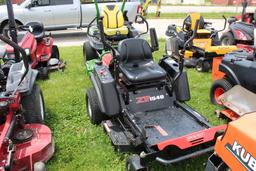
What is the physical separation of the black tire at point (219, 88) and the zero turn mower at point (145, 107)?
76 centimetres

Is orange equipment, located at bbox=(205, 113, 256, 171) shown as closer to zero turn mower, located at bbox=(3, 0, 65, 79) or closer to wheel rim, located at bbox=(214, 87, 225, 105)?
wheel rim, located at bbox=(214, 87, 225, 105)

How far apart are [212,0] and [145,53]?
92.2 ft

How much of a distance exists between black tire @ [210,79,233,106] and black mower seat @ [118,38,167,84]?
1.02 metres

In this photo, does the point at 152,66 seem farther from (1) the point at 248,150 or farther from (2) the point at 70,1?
(2) the point at 70,1

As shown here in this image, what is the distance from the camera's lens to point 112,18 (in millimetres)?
6906

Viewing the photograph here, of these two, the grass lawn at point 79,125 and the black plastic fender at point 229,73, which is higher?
the black plastic fender at point 229,73

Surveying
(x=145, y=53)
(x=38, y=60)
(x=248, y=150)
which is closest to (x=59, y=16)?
(x=38, y=60)

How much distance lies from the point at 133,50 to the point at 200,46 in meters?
2.90

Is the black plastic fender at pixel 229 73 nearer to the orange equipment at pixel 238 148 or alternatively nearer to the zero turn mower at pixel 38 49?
the orange equipment at pixel 238 148

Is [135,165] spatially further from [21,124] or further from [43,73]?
[43,73]

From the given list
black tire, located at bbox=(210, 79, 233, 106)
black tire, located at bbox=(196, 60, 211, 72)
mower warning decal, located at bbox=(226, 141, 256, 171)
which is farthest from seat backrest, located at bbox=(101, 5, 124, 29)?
mower warning decal, located at bbox=(226, 141, 256, 171)

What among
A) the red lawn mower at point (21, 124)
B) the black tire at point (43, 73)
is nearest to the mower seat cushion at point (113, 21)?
the black tire at point (43, 73)

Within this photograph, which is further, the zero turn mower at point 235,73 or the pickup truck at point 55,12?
the pickup truck at point 55,12

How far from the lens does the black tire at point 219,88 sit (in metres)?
4.40
